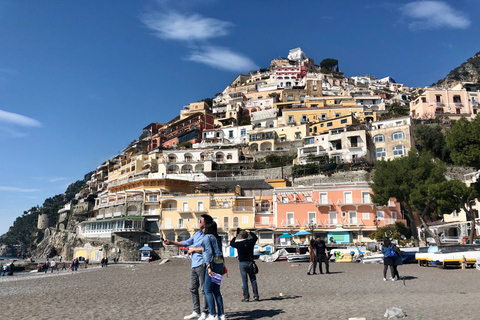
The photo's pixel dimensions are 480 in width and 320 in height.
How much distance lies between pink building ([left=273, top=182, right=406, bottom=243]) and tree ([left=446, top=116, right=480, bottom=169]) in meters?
13.8

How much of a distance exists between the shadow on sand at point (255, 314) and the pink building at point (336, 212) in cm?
2934

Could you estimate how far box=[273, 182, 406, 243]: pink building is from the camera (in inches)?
1409

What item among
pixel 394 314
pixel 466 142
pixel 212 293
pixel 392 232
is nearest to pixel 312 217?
pixel 392 232

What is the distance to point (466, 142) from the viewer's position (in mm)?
22422

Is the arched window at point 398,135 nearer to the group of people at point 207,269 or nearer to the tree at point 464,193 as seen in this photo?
the tree at point 464,193

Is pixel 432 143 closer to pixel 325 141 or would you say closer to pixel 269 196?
pixel 325 141

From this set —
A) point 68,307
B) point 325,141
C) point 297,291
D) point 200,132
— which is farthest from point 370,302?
point 200,132

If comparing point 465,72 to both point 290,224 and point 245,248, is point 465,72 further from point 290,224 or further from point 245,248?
point 245,248

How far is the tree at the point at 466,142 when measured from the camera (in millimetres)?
21812

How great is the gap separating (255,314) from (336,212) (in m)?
31.2

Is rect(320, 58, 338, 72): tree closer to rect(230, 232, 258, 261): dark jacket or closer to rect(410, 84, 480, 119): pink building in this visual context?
rect(410, 84, 480, 119): pink building

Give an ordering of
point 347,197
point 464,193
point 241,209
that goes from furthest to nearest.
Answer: point 241,209 < point 347,197 < point 464,193

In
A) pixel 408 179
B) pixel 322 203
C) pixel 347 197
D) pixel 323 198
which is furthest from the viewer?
pixel 323 198

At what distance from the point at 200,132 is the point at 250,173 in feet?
78.8
